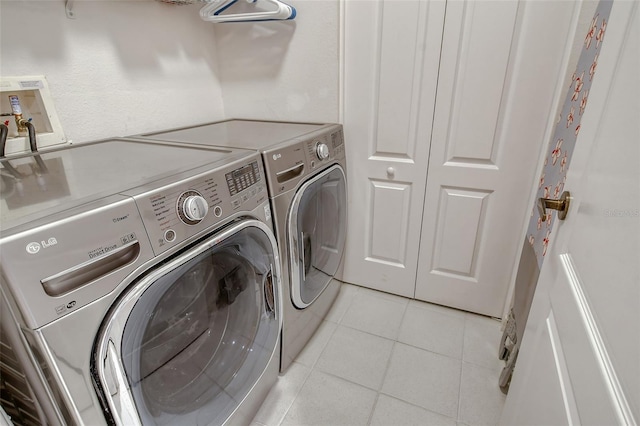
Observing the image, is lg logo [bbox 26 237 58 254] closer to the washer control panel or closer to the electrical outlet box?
the washer control panel

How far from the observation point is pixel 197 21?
173 centimetres

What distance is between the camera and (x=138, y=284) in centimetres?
70

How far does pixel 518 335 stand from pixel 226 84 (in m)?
1.91

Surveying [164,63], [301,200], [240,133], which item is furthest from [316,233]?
[164,63]

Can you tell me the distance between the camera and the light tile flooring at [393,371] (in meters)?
1.32

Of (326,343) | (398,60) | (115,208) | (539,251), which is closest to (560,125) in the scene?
(539,251)

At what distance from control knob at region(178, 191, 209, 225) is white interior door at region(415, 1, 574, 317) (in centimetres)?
119

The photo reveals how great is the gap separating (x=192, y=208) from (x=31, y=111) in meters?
0.88

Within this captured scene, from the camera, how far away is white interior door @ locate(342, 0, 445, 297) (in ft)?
4.90

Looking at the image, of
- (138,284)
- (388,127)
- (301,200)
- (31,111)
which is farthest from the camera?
(388,127)

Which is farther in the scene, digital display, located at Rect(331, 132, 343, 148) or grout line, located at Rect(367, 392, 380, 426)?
digital display, located at Rect(331, 132, 343, 148)

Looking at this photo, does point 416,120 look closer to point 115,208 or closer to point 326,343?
point 326,343

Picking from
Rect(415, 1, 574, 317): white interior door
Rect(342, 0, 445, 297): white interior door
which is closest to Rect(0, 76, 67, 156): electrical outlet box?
Rect(342, 0, 445, 297): white interior door

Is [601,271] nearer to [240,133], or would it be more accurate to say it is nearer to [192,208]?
[192,208]
